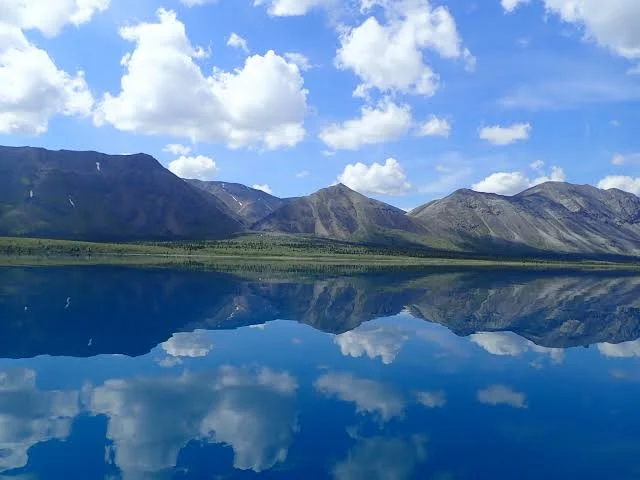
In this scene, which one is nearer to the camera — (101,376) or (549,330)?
(101,376)

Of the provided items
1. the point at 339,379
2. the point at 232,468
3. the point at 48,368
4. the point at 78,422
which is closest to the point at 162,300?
the point at 48,368

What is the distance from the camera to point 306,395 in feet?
102

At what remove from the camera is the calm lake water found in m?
21.7

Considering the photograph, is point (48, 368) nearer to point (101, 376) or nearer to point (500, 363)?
point (101, 376)

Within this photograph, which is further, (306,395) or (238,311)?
(238,311)

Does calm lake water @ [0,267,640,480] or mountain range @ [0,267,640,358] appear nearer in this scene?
calm lake water @ [0,267,640,480]

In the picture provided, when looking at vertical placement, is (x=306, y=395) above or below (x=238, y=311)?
above

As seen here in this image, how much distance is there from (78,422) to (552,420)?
954 inches

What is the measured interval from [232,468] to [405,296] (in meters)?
76.0

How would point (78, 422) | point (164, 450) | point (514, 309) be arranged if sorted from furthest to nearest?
1. point (514, 309)
2. point (78, 422)
3. point (164, 450)

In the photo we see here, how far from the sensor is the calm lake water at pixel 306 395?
21703 millimetres

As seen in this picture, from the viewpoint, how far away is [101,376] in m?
33.1

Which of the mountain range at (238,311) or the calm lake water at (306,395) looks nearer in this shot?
the calm lake water at (306,395)

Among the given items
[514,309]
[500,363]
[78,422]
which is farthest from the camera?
[514,309]
